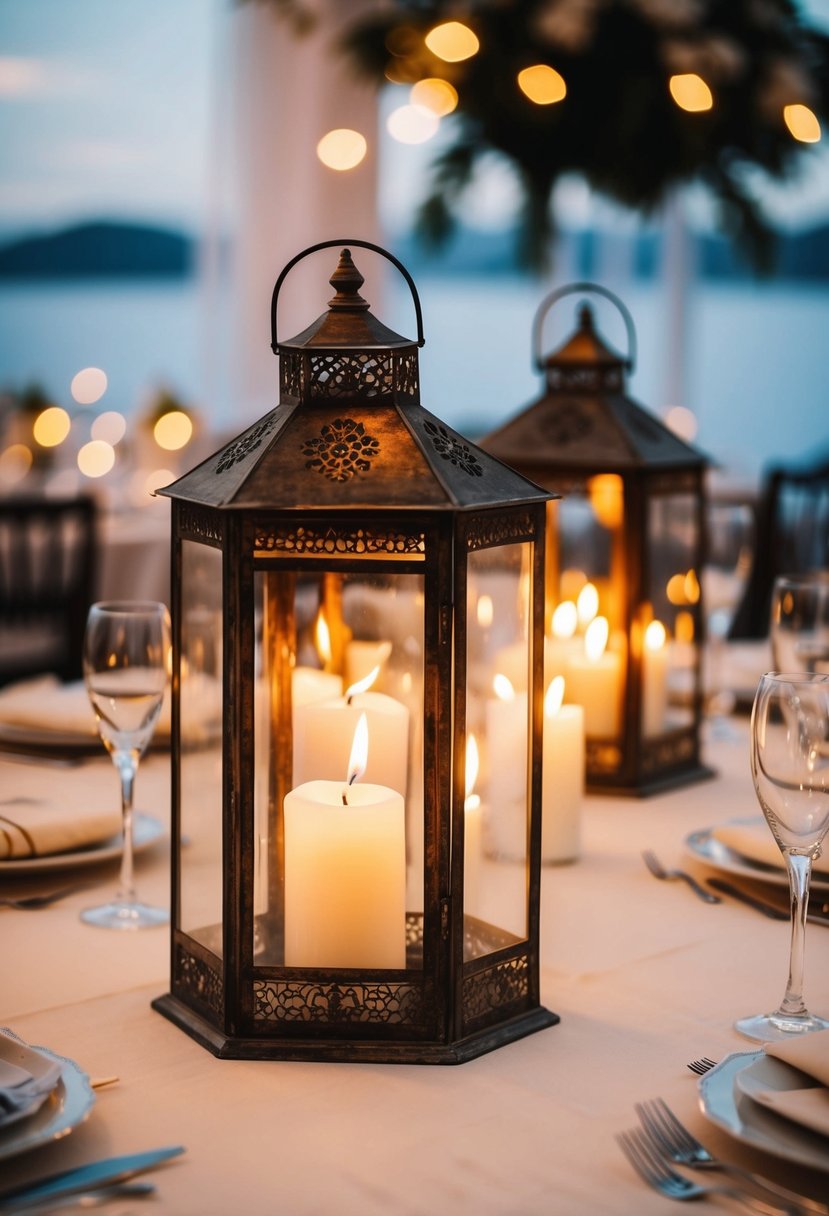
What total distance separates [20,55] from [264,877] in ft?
28.4

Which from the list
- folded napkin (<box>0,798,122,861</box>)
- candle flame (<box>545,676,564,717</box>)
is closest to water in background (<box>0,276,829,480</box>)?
candle flame (<box>545,676,564,717</box>)

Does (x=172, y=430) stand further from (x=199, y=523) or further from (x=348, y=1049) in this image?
(x=348, y=1049)

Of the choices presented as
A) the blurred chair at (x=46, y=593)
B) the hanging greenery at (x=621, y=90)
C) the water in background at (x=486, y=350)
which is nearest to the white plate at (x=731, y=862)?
the blurred chair at (x=46, y=593)

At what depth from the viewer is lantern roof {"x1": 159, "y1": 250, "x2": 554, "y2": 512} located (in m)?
0.91

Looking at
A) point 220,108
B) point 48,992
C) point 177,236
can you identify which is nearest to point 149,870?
point 48,992

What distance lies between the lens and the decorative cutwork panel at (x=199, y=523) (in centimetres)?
94

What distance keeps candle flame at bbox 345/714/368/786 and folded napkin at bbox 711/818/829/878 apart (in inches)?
17.5

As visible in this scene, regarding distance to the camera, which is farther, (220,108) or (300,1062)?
(220,108)

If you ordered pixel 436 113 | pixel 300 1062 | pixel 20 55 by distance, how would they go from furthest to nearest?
pixel 20 55, pixel 436 113, pixel 300 1062

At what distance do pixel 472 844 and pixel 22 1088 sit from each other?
1.16 ft

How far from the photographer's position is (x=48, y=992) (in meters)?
1.06

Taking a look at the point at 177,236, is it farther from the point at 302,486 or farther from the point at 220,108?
the point at 302,486

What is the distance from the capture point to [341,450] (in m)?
0.93

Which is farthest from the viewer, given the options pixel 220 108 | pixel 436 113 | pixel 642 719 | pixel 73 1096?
pixel 220 108
